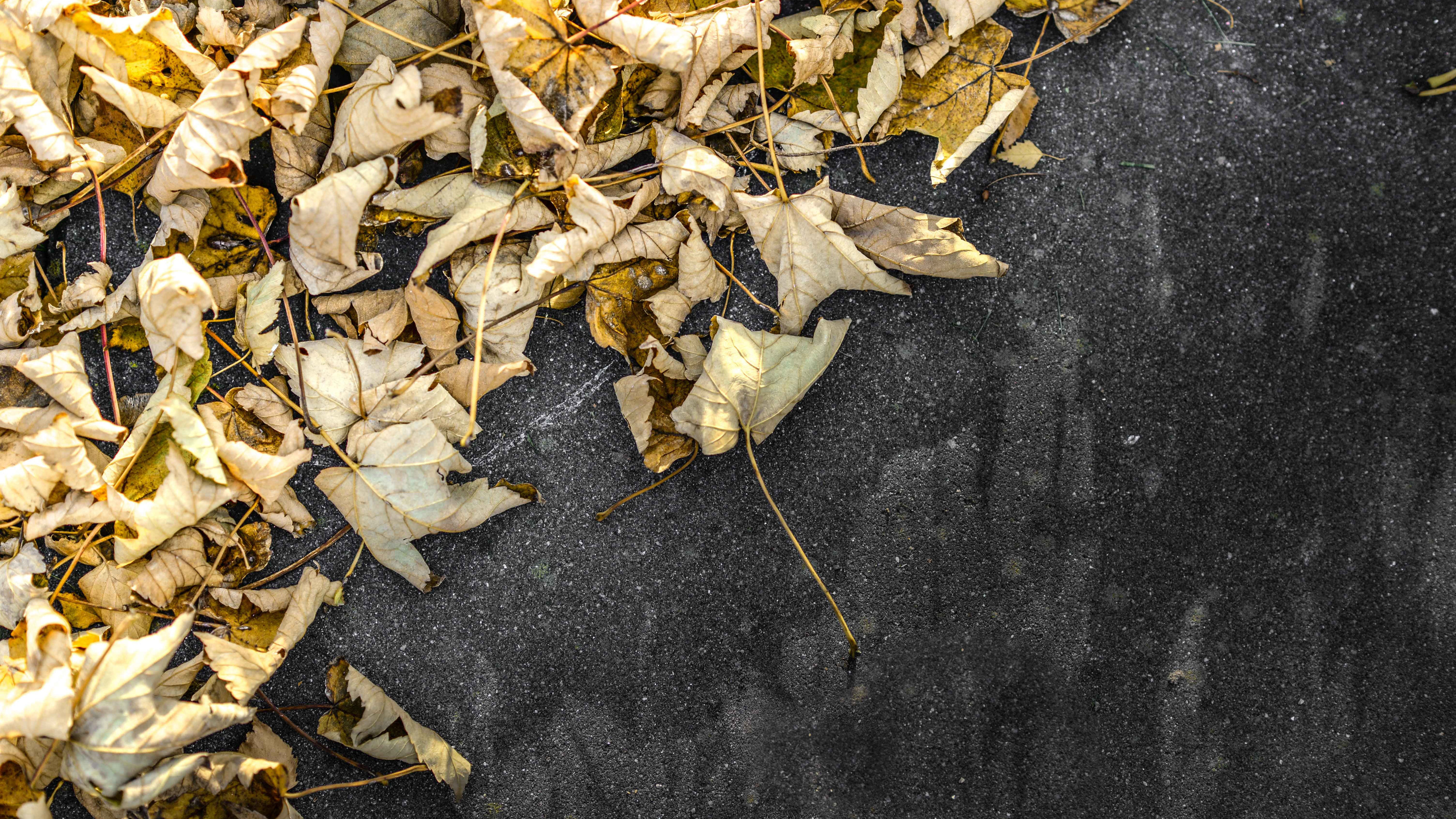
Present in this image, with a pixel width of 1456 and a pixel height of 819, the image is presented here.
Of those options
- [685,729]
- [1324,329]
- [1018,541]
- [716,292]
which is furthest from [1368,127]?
[685,729]

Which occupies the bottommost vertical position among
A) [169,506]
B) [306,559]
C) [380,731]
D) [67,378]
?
[380,731]

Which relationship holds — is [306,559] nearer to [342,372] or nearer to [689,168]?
[342,372]

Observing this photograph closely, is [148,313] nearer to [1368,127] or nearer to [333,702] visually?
[333,702]

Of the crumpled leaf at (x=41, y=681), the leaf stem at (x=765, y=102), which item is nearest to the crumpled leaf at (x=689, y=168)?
the leaf stem at (x=765, y=102)

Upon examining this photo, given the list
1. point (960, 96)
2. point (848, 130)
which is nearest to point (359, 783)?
point (848, 130)

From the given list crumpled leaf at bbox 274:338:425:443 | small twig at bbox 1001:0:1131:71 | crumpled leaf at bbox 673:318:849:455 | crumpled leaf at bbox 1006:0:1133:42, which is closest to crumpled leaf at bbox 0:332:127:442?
crumpled leaf at bbox 274:338:425:443

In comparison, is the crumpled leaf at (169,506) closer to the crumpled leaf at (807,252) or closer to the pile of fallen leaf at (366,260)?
the pile of fallen leaf at (366,260)
